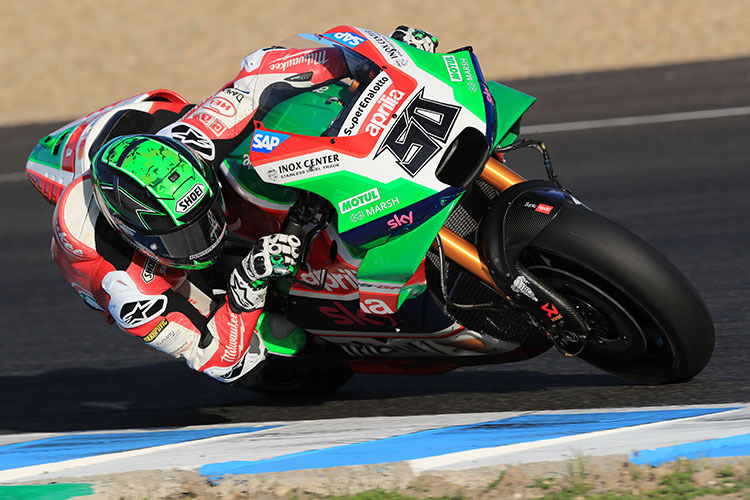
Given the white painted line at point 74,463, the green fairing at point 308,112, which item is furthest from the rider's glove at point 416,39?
the white painted line at point 74,463

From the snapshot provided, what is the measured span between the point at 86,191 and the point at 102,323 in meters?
2.24

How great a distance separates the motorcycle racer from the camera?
11.9 ft

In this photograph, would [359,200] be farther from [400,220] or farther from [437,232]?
[437,232]

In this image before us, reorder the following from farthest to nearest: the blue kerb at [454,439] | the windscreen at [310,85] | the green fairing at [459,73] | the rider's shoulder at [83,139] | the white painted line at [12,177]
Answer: the white painted line at [12,177] → the rider's shoulder at [83,139] → the windscreen at [310,85] → the green fairing at [459,73] → the blue kerb at [454,439]

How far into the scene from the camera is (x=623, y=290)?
3.60m

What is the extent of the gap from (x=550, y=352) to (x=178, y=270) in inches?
72.9

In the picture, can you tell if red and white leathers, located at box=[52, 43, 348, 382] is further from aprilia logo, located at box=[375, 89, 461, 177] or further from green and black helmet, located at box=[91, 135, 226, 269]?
aprilia logo, located at box=[375, 89, 461, 177]

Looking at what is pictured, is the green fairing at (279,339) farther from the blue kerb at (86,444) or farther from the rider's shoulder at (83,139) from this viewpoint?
the rider's shoulder at (83,139)

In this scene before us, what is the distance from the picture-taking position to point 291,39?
13.5 feet

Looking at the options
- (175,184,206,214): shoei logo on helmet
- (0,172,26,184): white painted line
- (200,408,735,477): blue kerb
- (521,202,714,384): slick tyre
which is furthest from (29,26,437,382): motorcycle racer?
(0,172,26,184): white painted line

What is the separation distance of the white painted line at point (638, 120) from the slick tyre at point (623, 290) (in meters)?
5.23

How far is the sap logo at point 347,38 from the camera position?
3.78 m

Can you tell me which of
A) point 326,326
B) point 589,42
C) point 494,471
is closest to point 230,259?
point 326,326

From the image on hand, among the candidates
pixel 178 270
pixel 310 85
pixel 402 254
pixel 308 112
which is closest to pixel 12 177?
pixel 178 270
